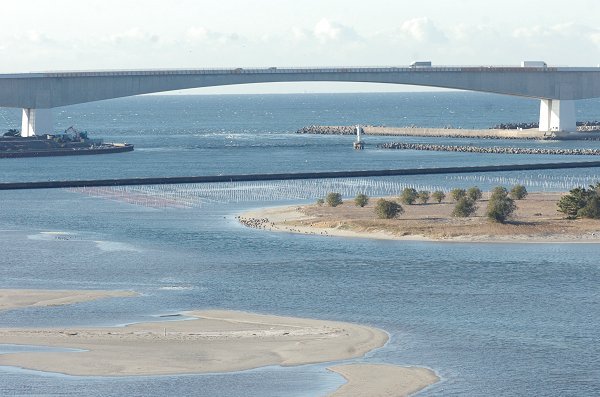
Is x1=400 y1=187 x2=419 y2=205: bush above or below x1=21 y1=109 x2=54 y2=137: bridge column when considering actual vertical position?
below

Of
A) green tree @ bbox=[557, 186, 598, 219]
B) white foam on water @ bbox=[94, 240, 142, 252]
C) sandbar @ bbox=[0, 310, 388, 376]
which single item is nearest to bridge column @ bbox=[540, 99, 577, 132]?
green tree @ bbox=[557, 186, 598, 219]

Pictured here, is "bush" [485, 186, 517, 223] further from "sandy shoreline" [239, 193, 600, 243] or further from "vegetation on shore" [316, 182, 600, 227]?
"sandy shoreline" [239, 193, 600, 243]

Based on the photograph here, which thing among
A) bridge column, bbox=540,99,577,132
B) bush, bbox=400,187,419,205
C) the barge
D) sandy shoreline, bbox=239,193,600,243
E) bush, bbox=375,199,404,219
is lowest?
sandy shoreline, bbox=239,193,600,243

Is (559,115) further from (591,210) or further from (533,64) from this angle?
(591,210)

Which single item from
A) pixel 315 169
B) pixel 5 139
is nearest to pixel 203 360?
pixel 315 169

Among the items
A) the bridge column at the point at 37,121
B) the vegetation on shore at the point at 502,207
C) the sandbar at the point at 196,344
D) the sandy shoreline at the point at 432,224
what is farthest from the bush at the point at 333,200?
the bridge column at the point at 37,121

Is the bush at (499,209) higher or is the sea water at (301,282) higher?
the bush at (499,209)

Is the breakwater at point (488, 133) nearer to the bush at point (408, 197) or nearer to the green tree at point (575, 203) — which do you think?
the bush at point (408, 197)
